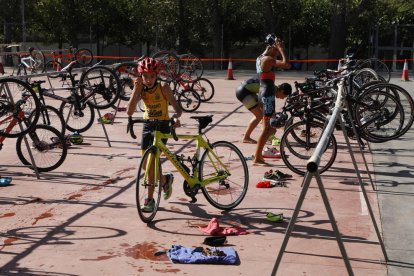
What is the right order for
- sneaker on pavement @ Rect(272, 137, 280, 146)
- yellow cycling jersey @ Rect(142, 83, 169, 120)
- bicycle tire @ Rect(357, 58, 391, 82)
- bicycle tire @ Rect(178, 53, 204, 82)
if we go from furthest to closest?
bicycle tire @ Rect(357, 58, 391, 82) → bicycle tire @ Rect(178, 53, 204, 82) → sneaker on pavement @ Rect(272, 137, 280, 146) → yellow cycling jersey @ Rect(142, 83, 169, 120)

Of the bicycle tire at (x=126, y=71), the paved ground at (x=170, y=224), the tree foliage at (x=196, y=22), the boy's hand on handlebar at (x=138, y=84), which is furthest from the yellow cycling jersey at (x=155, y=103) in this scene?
the tree foliage at (x=196, y=22)

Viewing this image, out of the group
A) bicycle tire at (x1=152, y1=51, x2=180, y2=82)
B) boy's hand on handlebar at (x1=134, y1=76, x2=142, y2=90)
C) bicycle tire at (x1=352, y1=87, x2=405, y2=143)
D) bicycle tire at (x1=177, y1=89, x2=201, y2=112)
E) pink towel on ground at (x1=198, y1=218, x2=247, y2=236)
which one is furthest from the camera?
bicycle tire at (x1=177, y1=89, x2=201, y2=112)

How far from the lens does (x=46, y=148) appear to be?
9477 millimetres

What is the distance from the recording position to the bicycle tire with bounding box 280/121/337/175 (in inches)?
364

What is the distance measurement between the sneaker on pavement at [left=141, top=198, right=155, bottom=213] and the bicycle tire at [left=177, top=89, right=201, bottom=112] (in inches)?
373

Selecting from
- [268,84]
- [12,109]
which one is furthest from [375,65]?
[12,109]

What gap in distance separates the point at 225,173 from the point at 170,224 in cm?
96

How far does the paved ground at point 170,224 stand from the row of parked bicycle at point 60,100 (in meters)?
0.42

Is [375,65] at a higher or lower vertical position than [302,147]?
higher

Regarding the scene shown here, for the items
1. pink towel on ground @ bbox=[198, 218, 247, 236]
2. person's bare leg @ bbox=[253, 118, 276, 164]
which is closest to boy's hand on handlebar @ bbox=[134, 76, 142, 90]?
pink towel on ground @ bbox=[198, 218, 247, 236]

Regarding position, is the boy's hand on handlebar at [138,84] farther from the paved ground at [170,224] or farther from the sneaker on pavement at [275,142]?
the sneaker on pavement at [275,142]

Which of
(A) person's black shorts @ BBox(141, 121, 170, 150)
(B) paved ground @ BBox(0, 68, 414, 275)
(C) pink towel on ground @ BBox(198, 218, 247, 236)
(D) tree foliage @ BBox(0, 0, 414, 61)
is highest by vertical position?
(D) tree foliage @ BBox(0, 0, 414, 61)

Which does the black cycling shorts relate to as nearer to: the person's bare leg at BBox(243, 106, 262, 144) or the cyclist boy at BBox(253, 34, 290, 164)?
the cyclist boy at BBox(253, 34, 290, 164)

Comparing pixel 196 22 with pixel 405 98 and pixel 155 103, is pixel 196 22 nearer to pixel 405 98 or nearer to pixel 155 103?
pixel 405 98
